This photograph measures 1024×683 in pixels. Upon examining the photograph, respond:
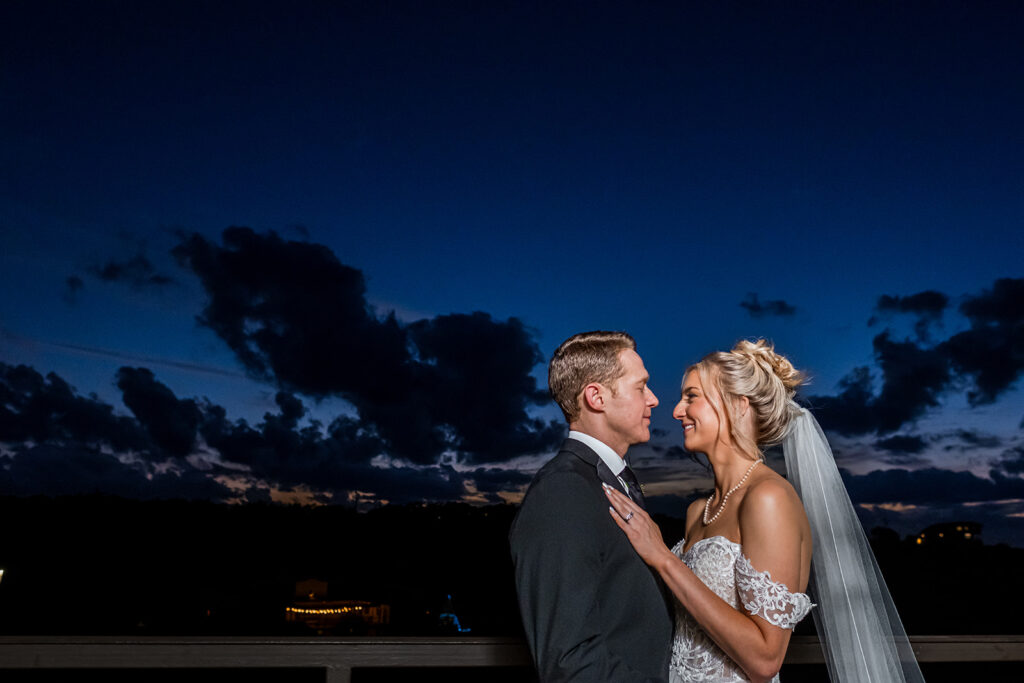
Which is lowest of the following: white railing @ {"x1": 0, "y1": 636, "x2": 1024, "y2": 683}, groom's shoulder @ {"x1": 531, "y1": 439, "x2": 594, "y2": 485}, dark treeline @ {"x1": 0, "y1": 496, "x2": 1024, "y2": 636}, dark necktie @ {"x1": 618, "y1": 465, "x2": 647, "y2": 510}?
dark treeline @ {"x1": 0, "y1": 496, "x2": 1024, "y2": 636}

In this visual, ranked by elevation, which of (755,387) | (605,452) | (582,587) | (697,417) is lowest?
(582,587)

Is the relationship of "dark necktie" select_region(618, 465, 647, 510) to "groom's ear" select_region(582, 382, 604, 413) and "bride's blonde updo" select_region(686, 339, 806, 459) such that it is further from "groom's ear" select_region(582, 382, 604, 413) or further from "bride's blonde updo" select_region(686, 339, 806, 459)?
"bride's blonde updo" select_region(686, 339, 806, 459)

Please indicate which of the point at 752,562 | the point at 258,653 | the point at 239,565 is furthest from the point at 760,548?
the point at 239,565

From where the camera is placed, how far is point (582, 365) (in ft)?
8.10

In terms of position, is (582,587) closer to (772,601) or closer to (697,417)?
(772,601)

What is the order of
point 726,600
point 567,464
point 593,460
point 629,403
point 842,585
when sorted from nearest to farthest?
point 567,464, point 593,460, point 629,403, point 726,600, point 842,585

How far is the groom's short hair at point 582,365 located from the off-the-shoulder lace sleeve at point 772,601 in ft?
2.57

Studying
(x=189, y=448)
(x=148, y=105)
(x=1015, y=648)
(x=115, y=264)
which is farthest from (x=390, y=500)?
(x=1015, y=648)

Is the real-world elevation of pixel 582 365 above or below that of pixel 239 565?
above

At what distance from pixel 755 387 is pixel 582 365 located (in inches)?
31.4

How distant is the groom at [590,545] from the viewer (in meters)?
1.90

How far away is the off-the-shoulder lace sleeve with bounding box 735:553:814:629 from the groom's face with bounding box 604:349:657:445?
574mm

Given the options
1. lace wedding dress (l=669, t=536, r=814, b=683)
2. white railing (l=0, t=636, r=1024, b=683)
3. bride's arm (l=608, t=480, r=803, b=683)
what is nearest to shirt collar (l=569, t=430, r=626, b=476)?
bride's arm (l=608, t=480, r=803, b=683)

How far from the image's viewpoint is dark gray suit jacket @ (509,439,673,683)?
1888mm
